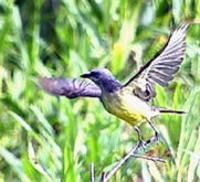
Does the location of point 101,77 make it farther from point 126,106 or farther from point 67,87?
point 67,87

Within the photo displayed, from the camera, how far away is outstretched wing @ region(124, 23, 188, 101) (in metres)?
1.49

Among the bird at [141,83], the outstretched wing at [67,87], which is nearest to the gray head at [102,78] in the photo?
the bird at [141,83]

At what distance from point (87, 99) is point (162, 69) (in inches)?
38.1

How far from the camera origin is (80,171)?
190 centimetres

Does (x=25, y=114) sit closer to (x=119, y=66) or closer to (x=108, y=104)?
(x=119, y=66)

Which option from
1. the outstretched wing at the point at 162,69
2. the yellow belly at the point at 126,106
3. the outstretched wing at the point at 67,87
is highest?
the outstretched wing at the point at 67,87

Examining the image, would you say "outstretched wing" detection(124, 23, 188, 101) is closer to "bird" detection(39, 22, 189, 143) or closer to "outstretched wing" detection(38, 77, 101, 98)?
"bird" detection(39, 22, 189, 143)

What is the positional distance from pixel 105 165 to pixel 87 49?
0.71 meters

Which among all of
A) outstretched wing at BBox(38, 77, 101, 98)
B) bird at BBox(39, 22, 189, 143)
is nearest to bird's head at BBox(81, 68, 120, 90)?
bird at BBox(39, 22, 189, 143)

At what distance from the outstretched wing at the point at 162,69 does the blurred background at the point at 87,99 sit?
0.45 ft

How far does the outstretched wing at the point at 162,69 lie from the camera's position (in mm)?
1488

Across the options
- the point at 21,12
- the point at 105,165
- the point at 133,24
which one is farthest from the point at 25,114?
the point at 21,12

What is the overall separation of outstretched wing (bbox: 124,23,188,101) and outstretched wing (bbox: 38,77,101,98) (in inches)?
7.8

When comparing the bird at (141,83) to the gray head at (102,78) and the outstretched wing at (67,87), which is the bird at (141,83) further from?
the outstretched wing at (67,87)
